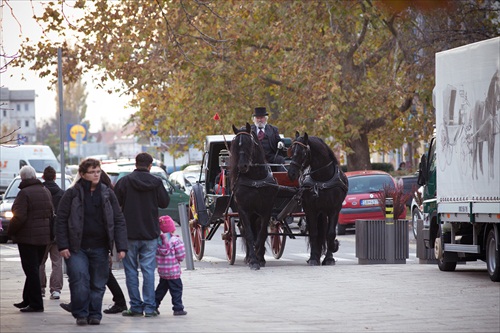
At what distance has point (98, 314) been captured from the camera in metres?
12.7

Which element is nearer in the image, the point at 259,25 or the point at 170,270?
the point at 170,270

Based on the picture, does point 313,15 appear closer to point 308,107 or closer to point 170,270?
point 308,107

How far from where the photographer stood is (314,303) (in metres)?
14.4

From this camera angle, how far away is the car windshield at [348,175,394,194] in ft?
111

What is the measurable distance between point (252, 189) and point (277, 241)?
10.5ft

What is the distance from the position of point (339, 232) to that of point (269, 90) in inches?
428

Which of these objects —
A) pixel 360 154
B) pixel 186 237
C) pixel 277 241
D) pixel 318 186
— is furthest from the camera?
pixel 360 154

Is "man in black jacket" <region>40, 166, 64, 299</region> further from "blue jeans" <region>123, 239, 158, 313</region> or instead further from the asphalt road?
"blue jeans" <region>123, 239, 158, 313</region>

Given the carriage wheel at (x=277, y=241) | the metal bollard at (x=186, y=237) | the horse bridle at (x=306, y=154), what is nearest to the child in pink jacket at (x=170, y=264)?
the metal bollard at (x=186, y=237)

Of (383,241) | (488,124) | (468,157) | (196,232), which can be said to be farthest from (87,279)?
(196,232)

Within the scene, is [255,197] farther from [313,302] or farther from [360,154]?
[360,154]

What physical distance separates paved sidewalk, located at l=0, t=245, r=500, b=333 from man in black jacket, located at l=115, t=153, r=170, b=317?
258mm

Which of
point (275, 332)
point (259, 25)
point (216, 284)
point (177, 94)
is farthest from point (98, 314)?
point (177, 94)

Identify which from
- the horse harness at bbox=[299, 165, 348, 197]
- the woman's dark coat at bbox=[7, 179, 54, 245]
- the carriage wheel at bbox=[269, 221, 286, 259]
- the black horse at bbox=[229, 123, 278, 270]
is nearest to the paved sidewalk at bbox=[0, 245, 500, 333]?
the black horse at bbox=[229, 123, 278, 270]
